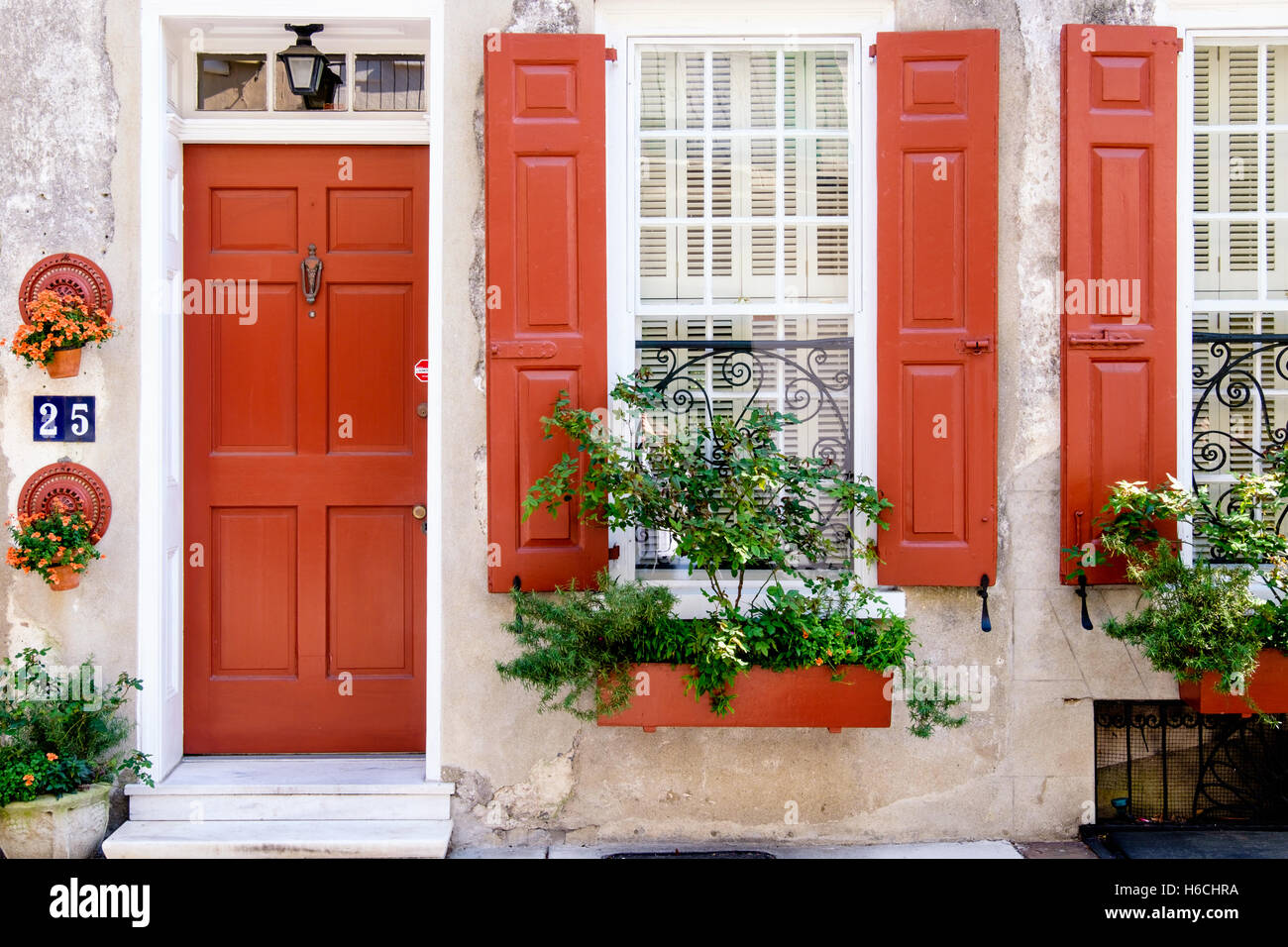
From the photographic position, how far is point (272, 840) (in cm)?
400

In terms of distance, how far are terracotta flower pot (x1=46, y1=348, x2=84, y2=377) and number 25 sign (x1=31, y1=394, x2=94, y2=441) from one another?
95 mm

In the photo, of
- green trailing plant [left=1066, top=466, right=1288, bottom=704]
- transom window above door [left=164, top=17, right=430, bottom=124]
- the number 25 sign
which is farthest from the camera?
transom window above door [left=164, top=17, right=430, bottom=124]

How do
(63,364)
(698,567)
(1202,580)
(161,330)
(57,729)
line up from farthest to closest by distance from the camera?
(161,330) → (63,364) → (57,729) → (698,567) → (1202,580)

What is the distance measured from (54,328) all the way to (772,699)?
306 cm

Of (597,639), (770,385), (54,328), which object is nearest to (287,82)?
(54,328)

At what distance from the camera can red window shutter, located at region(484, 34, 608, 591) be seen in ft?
13.6

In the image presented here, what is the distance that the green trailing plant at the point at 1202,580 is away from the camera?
373 cm

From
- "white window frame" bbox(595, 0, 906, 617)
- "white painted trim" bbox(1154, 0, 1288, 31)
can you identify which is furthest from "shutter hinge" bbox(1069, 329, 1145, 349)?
"white painted trim" bbox(1154, 0, 1288, 31)

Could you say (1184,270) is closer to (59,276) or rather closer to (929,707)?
(929,707)

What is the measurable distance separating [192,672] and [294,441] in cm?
107

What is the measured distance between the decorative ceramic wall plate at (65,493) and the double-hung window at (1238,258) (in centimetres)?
441

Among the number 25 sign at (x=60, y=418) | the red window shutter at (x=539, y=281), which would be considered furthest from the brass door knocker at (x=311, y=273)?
the number 25 sign at (x=60, y=418)

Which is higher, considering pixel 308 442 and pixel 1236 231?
pixel 1236 231

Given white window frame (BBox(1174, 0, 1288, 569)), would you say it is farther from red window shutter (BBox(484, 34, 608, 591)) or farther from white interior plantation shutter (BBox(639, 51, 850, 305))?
red window shutter (BBox(484, 34, 608, 591))
